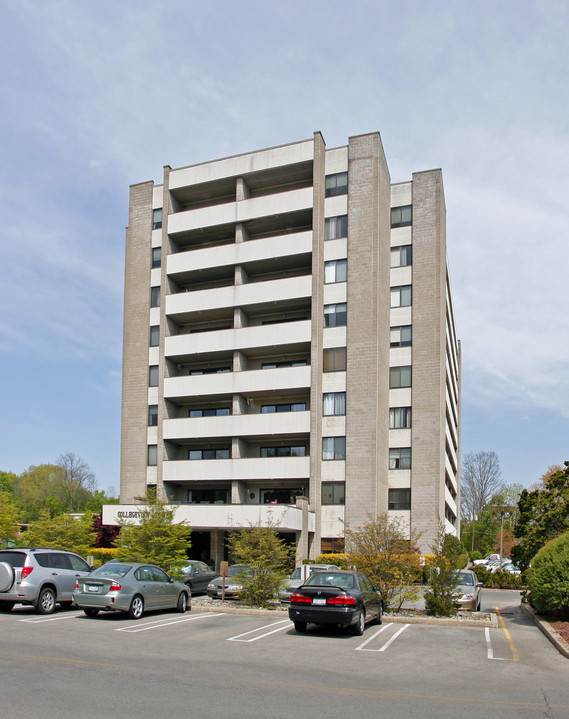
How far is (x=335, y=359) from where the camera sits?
4550cm

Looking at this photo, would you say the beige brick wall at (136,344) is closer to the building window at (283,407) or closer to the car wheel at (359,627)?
the building window at (283,407)

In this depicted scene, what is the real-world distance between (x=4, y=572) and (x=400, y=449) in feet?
107

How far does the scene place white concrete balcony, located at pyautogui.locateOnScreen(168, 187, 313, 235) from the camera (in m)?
47.7

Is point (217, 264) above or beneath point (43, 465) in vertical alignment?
above

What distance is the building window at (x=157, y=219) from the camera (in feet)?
172

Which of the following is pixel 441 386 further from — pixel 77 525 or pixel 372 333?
pixel 77 525

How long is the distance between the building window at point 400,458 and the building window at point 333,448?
4595 mm

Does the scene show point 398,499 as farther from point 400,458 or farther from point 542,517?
point 542,517

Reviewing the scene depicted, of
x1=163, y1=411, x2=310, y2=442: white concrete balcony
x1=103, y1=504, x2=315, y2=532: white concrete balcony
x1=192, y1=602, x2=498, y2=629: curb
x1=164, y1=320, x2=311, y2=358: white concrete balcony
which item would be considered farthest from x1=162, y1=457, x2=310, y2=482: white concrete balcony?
x1=192, y1=602, x2=498, y2=629: curb

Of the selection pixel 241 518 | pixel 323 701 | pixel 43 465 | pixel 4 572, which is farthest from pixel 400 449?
pixel 43 465

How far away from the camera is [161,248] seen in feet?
170

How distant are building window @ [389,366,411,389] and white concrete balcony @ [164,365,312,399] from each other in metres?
6.31

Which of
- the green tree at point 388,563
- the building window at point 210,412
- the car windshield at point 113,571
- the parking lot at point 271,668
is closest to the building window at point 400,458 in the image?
the building window at point 210,412

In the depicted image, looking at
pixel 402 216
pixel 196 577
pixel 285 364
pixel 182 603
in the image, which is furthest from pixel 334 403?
pixel 182 603
